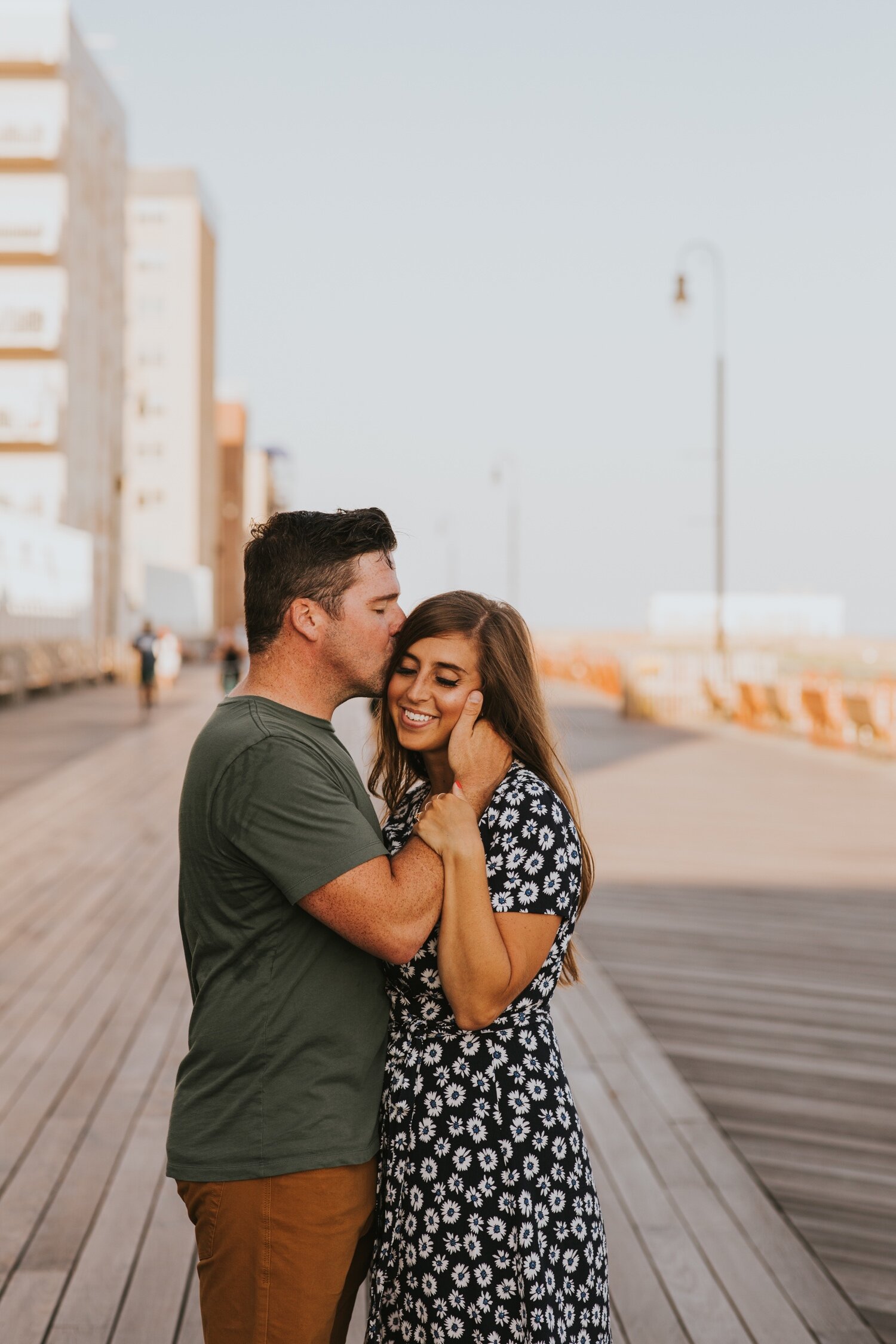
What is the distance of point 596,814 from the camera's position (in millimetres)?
13102

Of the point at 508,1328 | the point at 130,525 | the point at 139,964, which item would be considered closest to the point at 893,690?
the point at 139,964

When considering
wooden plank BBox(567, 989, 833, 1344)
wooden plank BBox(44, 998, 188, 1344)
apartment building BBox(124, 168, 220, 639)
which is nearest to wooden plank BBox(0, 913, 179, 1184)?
wooden plank BBox(44, 998, 188, 1344)

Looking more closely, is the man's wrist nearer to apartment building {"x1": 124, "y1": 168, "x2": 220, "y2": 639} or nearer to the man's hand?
the man's hand

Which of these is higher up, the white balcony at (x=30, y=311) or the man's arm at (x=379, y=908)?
the white balcony at (x=30, y=311)

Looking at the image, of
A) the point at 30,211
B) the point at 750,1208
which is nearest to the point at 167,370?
the point at 30,211

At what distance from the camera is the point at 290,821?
6.45 feet

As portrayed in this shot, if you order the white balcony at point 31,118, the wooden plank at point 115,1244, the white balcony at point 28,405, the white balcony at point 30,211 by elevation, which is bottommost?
the wooden plank at point 115,1244

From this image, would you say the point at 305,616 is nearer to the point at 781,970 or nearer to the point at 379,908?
the point at 379,908

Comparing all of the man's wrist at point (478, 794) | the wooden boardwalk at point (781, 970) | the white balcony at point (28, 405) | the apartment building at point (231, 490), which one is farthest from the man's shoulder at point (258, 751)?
the apartment building at point (231, 490)

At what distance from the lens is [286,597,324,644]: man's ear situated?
2.09 metres

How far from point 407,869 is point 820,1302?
2.24 meters

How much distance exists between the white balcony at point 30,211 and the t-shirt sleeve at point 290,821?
4740cm

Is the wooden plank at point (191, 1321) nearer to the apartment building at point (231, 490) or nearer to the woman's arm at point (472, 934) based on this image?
the woman's arm at point (472, 934)

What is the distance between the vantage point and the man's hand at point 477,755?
2230mm
